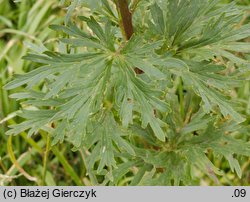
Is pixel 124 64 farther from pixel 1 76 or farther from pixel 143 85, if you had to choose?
pixel 1 76

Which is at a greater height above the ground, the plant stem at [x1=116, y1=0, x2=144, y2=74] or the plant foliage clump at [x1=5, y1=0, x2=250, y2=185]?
the plant stem at [x1=116, y1=0, x2=144, y2=74]

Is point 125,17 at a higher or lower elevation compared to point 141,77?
higher

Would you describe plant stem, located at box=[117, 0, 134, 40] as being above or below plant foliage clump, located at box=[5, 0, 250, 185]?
above

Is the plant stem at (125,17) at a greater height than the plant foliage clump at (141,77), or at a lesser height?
greater

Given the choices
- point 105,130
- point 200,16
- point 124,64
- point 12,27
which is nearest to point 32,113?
point 105,130

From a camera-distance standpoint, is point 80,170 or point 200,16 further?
point 80,170

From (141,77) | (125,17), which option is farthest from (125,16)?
(141,77)

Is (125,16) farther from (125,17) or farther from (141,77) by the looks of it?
(141,77)

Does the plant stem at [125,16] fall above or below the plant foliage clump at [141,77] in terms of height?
above
